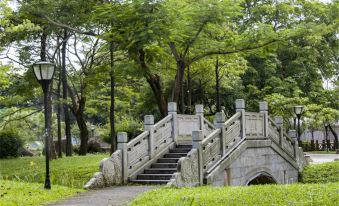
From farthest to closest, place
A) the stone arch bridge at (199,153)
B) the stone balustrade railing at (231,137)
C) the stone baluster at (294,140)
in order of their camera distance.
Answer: the stone baluster at (294,140) → the stone balustrade railing at (231,137) → the stone arch bridge at (199,153)

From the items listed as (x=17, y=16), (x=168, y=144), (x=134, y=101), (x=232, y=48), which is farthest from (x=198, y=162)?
(x=134, y=101)

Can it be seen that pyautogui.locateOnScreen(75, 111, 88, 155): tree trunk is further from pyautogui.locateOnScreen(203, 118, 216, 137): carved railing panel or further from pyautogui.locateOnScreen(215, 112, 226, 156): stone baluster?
pyautogui.locateOnScreen(215, 112, 226, 156): stone baluster

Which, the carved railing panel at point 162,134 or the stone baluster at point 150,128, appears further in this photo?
the carved railing panel at point 162,134

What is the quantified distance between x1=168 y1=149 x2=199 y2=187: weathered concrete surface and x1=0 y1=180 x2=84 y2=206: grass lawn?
278cm

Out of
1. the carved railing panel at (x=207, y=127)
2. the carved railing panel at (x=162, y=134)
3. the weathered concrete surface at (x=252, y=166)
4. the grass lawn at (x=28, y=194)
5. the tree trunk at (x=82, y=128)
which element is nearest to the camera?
the grass lawn at (x=28, y=194)

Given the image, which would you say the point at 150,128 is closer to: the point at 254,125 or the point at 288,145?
the point at 254,125

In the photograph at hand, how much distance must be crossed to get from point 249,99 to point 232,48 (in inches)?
692

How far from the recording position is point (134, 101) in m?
46.8

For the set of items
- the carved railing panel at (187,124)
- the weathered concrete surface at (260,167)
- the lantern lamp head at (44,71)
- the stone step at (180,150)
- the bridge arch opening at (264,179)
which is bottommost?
the bridge arch opening at (264,179)

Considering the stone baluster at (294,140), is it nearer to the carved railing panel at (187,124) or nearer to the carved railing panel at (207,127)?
the carved railing panel at (207,127)

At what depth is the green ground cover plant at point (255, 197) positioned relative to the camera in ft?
33.2

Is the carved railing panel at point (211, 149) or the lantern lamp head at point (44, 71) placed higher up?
the lantern lamp head at point (44, 71)

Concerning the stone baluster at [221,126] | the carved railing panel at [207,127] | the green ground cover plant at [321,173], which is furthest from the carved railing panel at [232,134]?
the green ground cover plant at [321,173]

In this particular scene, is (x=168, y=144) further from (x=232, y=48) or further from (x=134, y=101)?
(x=134, y=101)
